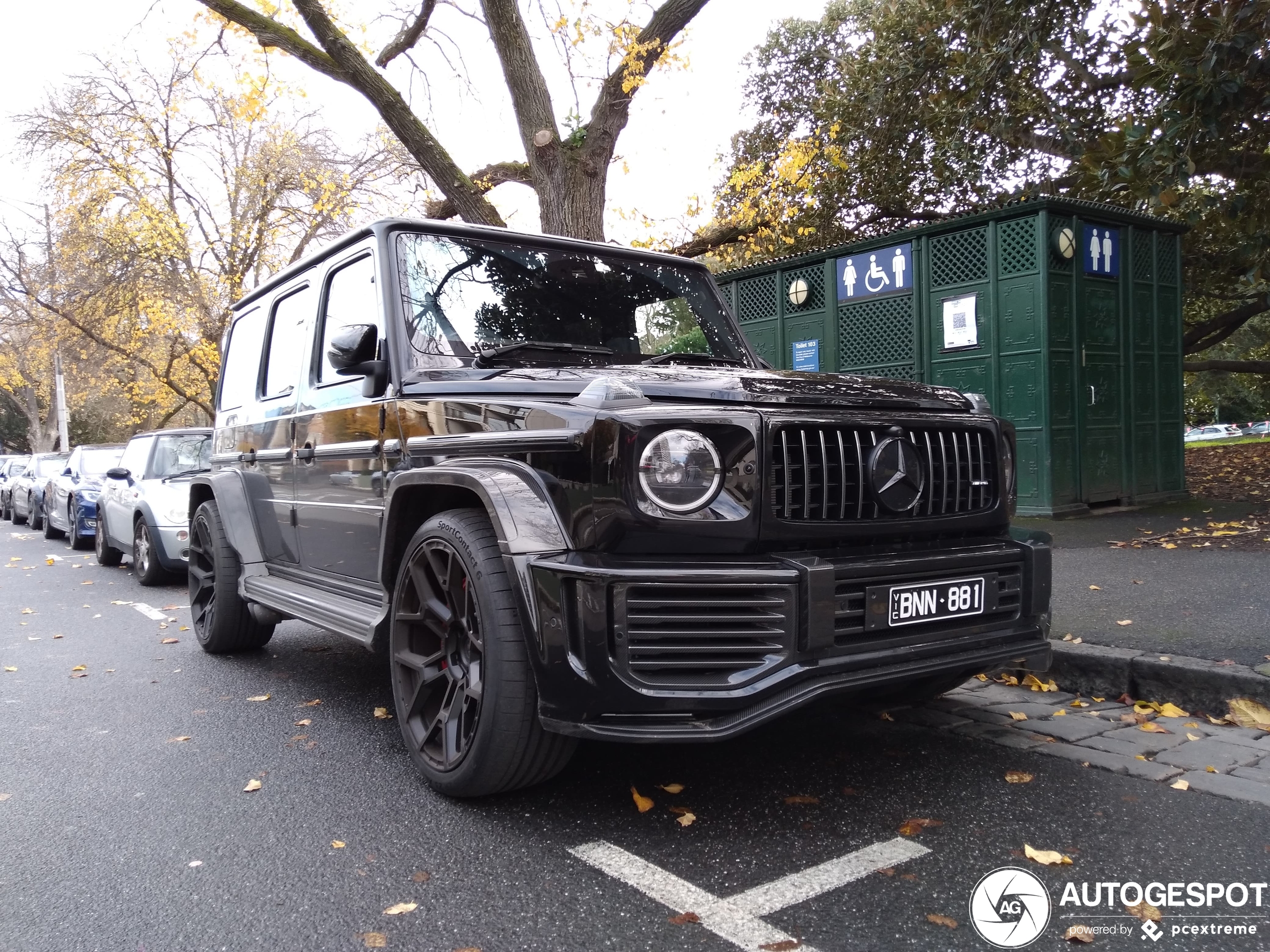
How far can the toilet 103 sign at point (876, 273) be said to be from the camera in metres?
9.64

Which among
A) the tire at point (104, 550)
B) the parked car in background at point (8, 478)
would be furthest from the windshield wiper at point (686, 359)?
the parked car in background at point (8, 478)

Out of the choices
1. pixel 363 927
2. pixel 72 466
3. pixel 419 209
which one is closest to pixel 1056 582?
pixel 363 927

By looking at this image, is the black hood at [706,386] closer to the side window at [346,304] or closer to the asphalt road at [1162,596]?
the side window at [346,304]

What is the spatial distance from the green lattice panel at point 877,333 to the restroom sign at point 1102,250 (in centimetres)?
158

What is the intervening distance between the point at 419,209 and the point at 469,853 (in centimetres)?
1374

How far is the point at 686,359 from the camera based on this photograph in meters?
4.04

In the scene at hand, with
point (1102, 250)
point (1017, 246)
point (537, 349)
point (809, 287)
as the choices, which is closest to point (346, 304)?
point (537, 349)

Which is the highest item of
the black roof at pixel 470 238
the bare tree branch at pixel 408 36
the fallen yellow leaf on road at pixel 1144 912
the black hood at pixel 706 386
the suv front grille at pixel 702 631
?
the bare tree branch at pixel 408 36

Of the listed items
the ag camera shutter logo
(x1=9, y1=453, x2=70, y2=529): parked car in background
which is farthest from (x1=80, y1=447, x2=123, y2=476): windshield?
the ag camera shutter logo

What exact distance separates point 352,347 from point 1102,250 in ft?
25.8

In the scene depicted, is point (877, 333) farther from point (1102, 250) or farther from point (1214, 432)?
point (1214, 432)

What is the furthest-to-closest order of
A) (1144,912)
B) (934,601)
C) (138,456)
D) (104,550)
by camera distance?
(104,550) → (138,456) → (934,601) → (1144,912)

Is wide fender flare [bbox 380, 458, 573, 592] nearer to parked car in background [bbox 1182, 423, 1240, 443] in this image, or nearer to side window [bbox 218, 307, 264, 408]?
side window [bbox 218, 307, 264, 408]

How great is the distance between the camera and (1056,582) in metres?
6.13
